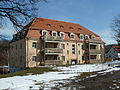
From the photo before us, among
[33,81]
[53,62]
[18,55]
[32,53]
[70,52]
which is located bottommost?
[33,81]

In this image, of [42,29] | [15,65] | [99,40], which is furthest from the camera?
[99,40]

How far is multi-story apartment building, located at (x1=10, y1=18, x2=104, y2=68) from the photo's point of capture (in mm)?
34938

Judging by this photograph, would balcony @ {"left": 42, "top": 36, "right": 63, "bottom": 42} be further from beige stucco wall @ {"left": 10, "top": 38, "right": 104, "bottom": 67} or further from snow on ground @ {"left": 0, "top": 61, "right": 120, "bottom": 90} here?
snow on ground @ {"left": 0, "top": 61, "right": 120, "bottom": 90}

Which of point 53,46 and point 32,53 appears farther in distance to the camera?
point 53,46

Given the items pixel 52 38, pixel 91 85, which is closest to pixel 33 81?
pixel 91 85

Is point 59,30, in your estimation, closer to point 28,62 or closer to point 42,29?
point 42,29

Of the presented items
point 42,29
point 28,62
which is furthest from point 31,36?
point 28,62

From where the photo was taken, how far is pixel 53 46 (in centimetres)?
3819

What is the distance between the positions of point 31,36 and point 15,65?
957 centimetres

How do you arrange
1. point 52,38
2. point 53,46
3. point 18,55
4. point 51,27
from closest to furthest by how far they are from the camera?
point 52,38
point 18,55
point 53,46
point 51,27

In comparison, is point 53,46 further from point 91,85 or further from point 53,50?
point 91,85

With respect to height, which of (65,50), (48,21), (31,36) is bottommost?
(65,50)

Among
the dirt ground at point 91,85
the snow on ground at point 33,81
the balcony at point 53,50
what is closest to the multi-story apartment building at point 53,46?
the balcony at point 53,50

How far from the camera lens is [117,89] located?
9188 mm
